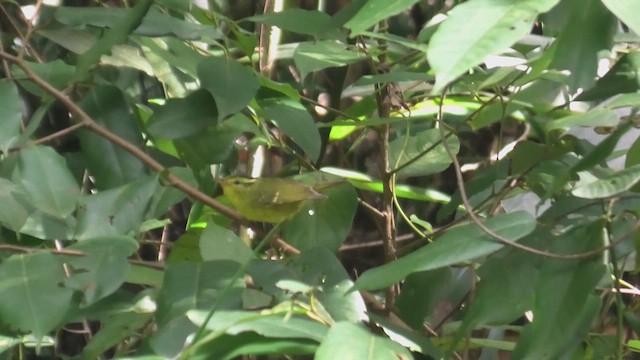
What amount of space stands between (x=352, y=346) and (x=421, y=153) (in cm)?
36

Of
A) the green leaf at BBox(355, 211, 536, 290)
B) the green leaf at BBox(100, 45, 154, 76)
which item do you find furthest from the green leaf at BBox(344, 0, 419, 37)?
the green leaf at BBox(100, 45, 154, 76)

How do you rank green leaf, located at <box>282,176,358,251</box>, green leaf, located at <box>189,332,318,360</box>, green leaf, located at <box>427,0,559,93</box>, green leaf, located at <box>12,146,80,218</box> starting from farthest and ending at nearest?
green leaf, located at <box>282,176,358,251</box> < green leaf, located at <box>12,146,80,218</box> < green leaf, located at <box>189,332,318,360</box> < green leaf, located at <box>427,0,559,93</box>

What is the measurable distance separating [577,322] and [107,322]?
32 centimetres

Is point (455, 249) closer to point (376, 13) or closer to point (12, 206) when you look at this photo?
point (376, 13)

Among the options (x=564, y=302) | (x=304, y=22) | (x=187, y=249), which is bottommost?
(x=187, y=249)

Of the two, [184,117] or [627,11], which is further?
[184,117]

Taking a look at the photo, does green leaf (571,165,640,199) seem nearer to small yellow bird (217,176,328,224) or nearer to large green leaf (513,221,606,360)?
large green leaf (513,221,606,360)

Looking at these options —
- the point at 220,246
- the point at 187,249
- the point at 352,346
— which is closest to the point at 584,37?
the point at 352,346

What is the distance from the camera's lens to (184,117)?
58 cm

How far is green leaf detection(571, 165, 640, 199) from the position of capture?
0.44 metres

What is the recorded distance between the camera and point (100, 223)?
544mm

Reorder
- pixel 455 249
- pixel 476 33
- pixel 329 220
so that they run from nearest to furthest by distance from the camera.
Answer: pixel 476 33, pixel 455 249, pixel 329 220

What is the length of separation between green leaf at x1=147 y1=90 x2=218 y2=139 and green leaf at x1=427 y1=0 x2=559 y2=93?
280 millimetres

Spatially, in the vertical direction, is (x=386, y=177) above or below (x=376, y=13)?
below
